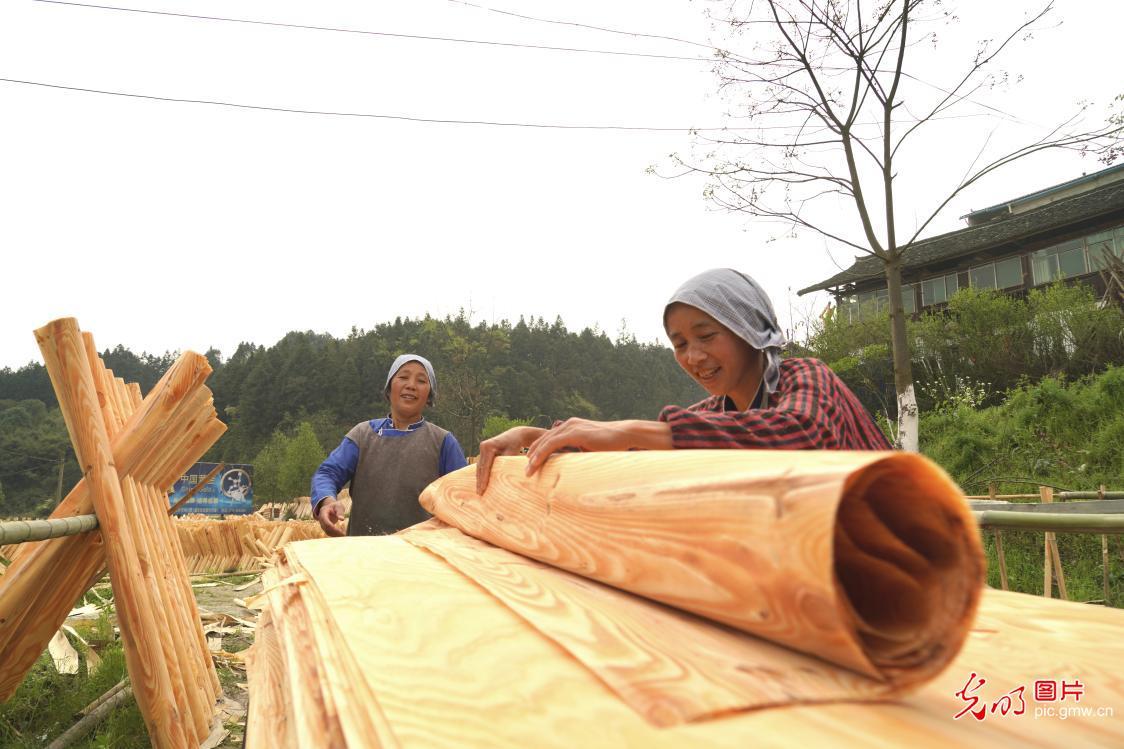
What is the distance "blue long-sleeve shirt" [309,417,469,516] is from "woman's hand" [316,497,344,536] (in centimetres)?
20

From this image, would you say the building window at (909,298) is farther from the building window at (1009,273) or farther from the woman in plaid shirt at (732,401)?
the woman in plaid shirt at (732,401)

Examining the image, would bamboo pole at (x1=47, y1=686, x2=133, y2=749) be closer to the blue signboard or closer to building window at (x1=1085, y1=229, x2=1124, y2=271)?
the blue signboard

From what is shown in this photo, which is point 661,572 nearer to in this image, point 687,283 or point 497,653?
point 497,653

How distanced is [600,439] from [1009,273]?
26262mm

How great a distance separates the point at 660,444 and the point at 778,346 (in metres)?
0.62

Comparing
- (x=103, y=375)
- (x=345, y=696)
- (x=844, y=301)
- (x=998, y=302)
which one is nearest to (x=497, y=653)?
(x=345, y=696)

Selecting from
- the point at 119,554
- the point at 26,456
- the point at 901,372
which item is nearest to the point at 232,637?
the point at 119,554

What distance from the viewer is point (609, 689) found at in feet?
2.64

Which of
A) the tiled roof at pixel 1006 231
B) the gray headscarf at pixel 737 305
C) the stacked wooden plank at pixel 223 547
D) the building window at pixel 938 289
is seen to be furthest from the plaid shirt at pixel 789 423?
the building window at pixel 938 289

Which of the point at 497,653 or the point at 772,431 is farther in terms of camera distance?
the point at 772,431

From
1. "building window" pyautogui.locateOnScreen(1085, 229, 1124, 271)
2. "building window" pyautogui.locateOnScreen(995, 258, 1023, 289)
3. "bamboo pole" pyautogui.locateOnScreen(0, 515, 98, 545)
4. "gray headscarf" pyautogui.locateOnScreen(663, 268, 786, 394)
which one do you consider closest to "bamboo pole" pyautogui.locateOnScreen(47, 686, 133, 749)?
"bamboo pole" pyautogui.locateOnScreen(0, 515, 98, 545)

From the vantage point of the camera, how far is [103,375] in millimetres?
3150

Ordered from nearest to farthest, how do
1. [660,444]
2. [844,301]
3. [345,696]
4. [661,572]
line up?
[345,696], [661,572], [660,444], [844,301]

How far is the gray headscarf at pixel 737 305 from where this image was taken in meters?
1.98
